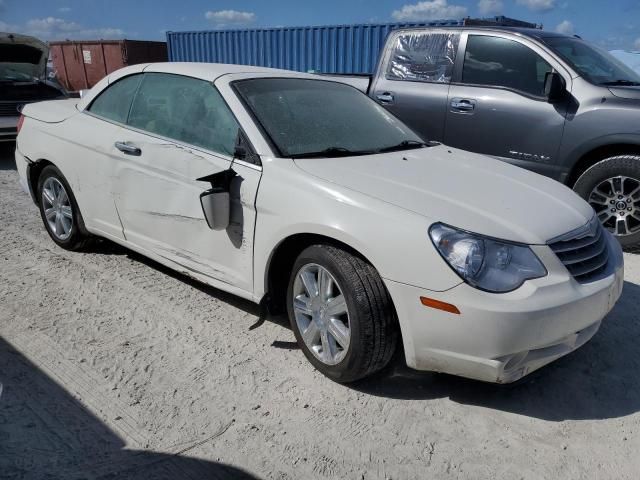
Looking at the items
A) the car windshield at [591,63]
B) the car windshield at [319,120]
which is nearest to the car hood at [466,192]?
the car windshield at [319,120]

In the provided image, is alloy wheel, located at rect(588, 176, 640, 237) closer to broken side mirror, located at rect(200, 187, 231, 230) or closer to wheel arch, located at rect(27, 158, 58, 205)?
broken side mirror, located at rect(200, 187, 231, 230)

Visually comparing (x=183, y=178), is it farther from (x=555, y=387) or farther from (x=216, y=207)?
(x=555, y=387)

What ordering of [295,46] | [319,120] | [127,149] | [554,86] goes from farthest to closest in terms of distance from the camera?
[295,46]
[554,86]
[127,149]
[319,120]

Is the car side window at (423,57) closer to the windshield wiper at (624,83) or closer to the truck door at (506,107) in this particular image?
the truck door at (506,107)

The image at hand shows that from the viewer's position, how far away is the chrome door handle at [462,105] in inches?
218

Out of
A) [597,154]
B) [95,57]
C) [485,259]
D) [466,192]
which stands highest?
[466,192]

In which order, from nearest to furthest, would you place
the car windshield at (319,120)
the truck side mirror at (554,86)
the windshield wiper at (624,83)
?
the car windshield at (319,120), the truck side mirror at (554,86), the windshield wiper at (624,83)

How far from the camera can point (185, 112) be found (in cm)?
360

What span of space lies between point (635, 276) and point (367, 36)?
33.0ft

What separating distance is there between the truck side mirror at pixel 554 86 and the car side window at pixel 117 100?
11.4ft

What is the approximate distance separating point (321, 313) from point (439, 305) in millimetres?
703

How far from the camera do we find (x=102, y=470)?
2287 mm

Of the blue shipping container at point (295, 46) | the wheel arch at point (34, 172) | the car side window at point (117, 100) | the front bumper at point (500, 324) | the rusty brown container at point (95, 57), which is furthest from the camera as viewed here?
the rusty brown container at point (95, 57)

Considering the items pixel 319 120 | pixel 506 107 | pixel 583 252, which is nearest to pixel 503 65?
pixel 506 107
